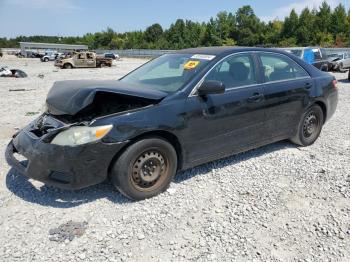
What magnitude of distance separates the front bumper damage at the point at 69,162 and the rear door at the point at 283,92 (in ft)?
7.64

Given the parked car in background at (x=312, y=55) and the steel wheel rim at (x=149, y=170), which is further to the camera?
the parked car in background at (x=312, y=55)

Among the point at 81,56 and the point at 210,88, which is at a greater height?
the point at 81,56

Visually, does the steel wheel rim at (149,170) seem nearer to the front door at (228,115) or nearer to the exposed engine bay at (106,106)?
the front door at (228,115)

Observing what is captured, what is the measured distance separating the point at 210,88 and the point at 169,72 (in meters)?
0.84

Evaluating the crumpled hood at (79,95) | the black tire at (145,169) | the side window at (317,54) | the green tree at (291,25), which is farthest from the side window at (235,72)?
the green tree at (291,25)

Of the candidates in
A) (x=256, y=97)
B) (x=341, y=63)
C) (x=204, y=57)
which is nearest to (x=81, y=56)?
(x=341, y=63)

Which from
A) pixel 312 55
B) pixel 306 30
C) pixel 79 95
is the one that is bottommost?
pixel 79 95

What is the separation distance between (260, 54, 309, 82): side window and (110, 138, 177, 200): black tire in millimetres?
1928

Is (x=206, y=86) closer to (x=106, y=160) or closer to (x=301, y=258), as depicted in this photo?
(x=106, y=160)

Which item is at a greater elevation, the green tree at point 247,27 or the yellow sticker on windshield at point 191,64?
the green tree at point 247,27

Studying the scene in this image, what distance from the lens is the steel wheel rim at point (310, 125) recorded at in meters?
5.39

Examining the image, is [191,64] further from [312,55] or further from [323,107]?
[312,55]

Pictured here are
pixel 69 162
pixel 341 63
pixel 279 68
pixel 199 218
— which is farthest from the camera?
pixel 341 63

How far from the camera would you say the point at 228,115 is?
420cm
